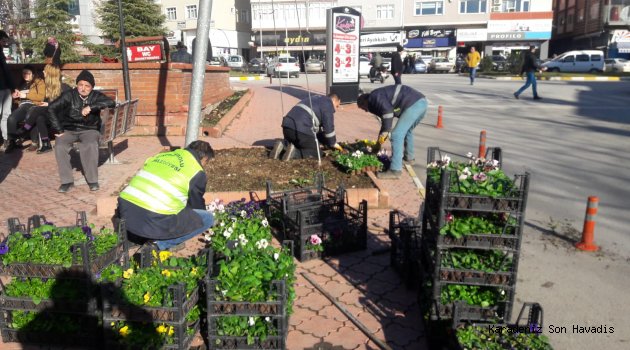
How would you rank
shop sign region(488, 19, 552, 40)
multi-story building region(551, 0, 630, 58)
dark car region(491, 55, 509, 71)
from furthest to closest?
shop sign region(488, 19, 552, 40)
multi-story building region(551, 0, 630, 58)
dark car region(491, 55, 509, 71)

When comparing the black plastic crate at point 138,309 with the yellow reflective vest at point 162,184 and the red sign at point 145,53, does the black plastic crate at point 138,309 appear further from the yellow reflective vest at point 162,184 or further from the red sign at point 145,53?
the red sign at point 145,53

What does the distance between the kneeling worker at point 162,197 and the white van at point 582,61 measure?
4350cm

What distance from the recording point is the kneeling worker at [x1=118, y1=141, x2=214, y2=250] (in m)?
4.61

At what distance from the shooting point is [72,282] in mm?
3660

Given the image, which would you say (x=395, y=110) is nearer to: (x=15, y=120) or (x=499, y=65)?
(x=15, y=120)

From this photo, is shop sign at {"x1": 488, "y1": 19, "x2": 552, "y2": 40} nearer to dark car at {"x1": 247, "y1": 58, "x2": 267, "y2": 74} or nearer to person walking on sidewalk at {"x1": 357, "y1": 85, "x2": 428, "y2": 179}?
dark car at {"x1": 247, "y1": 58, "x2": 267, "y2": 74}

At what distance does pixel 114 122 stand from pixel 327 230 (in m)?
4.88

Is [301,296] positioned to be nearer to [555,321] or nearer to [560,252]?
[555,321]

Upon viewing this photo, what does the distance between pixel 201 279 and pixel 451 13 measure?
187 ft

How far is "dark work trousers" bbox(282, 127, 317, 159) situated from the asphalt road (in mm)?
1997

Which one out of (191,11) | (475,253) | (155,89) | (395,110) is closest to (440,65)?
(191,11)

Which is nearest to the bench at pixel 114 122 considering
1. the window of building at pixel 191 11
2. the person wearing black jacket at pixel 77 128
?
the person wearing black jacket at pixel 77 128

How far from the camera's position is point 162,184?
15.1 feet

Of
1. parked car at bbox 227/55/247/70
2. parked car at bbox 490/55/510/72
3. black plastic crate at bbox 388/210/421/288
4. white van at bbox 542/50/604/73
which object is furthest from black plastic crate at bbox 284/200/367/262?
parked car at bbox 227/55/247/70
